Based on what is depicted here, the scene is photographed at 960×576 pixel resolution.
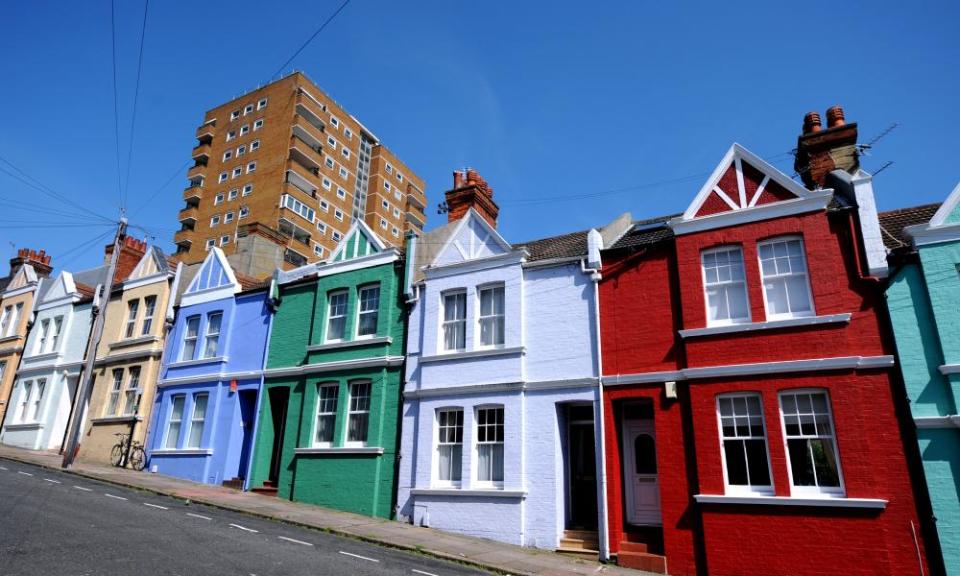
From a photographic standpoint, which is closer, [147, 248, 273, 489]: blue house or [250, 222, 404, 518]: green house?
[250, 222, 404, 518]: green house

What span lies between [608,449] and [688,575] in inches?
124

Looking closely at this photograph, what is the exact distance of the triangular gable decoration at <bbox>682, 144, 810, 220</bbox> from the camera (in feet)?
47.3

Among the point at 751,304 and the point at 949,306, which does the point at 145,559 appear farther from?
the point at 949,306

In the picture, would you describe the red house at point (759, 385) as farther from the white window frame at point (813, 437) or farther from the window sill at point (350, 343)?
the window sill at point (350, 343)

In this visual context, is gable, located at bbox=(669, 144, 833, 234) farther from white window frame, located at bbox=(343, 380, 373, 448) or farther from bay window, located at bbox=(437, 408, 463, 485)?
white window frame, located at bbox=(343, 380, 373, 448)

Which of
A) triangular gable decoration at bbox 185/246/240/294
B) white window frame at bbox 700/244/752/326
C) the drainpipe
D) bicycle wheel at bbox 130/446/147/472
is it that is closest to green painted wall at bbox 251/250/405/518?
triangular gable decoration at bbox 185/246/240/294

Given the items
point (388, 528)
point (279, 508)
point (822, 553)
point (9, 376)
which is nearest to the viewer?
point (822, 553)

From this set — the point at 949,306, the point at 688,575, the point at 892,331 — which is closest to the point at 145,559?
the point at 688,575

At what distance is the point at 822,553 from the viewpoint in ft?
38.6

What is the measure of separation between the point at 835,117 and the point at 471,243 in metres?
10.7

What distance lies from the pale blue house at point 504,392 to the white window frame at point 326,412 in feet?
9.23

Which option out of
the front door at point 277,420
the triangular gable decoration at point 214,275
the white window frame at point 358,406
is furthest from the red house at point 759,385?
the triangular gable decoration at point 214,275

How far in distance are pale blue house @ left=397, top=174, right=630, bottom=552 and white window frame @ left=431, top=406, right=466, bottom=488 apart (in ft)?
0.11

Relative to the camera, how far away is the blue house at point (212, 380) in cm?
2108
